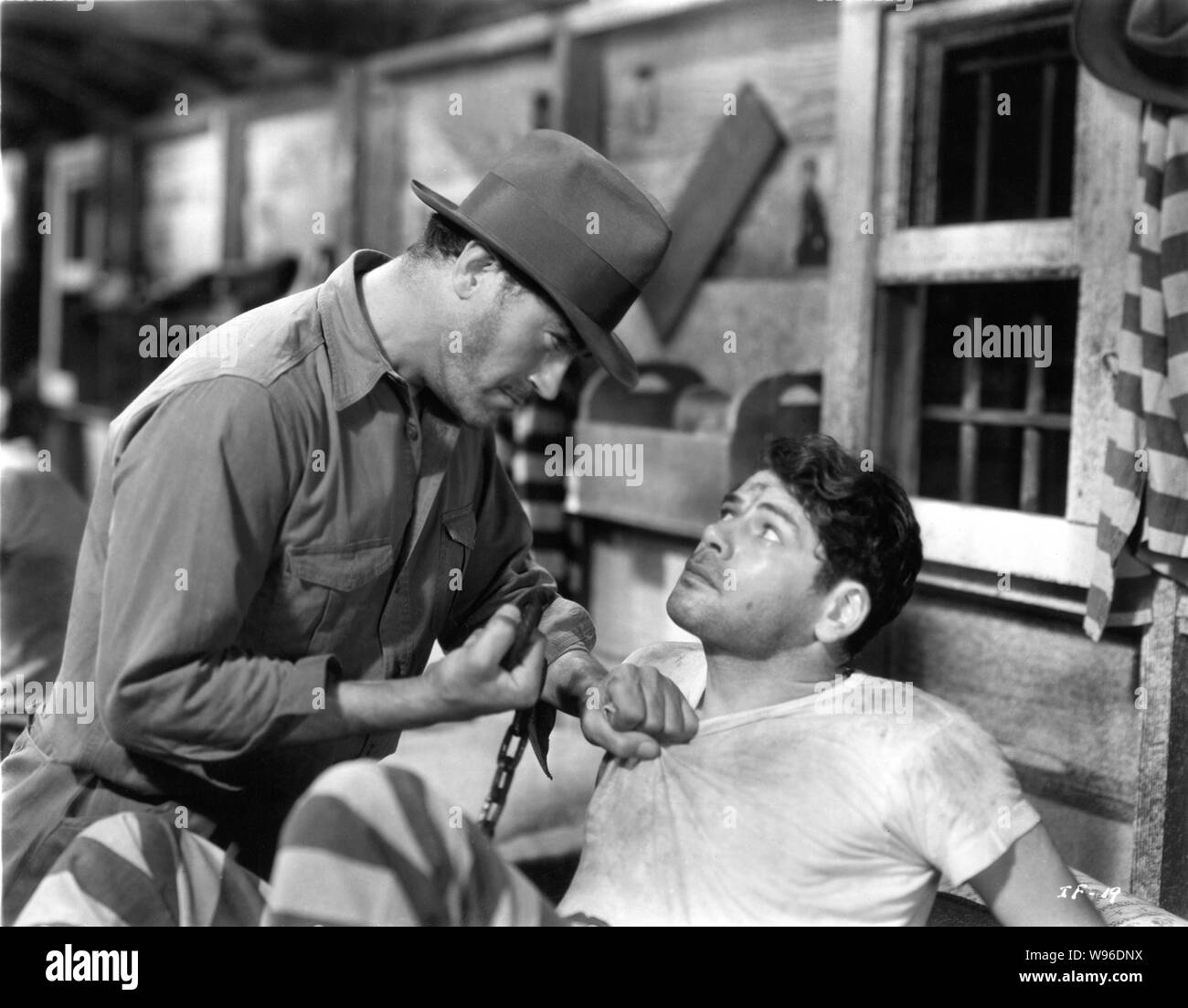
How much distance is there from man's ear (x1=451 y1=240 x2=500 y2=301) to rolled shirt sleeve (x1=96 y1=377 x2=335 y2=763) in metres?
0.40

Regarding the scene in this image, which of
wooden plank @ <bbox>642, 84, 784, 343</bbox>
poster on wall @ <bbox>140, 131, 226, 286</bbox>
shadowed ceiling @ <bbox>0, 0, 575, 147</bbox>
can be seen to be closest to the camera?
wooden plank @ <bbox>642, 84, 784, 343</bbox>

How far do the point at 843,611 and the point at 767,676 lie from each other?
0.17 m

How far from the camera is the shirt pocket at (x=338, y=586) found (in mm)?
2119

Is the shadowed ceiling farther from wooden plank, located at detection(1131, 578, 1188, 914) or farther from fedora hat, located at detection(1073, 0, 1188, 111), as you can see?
wooden plank, located at detection(1131, 578, 1188, 914)

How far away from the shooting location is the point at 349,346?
2.19 metres

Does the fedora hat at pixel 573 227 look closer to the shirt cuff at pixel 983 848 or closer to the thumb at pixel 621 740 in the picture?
the thumb at pixel 621 740

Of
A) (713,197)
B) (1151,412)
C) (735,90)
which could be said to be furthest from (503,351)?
(735,90)

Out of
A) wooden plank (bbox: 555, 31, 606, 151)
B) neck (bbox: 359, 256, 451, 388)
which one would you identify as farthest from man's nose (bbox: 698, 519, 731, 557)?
wooden plank (bbox: 555, 31, 606, 151)

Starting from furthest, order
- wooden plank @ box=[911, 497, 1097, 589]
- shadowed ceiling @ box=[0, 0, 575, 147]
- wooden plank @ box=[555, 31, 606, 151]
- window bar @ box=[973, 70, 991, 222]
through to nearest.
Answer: shadowed ceiling @ box=[0, 0, 575, 147]
wooden plank @ box=[555, 31, 606, 151]
window bar @ box=[973, 70, 991, 222]
wooden plank @ box=[911, 497, 1097, 589]

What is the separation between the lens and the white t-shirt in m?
1.99

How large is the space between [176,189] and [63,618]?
5.17m

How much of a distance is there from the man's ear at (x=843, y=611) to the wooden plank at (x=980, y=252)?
1.12m

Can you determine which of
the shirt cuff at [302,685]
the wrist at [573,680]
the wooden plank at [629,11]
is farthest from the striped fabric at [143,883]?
the wooden plank at [629,11]

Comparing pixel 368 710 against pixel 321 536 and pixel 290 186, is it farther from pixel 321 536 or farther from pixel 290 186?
pixel 290 186
